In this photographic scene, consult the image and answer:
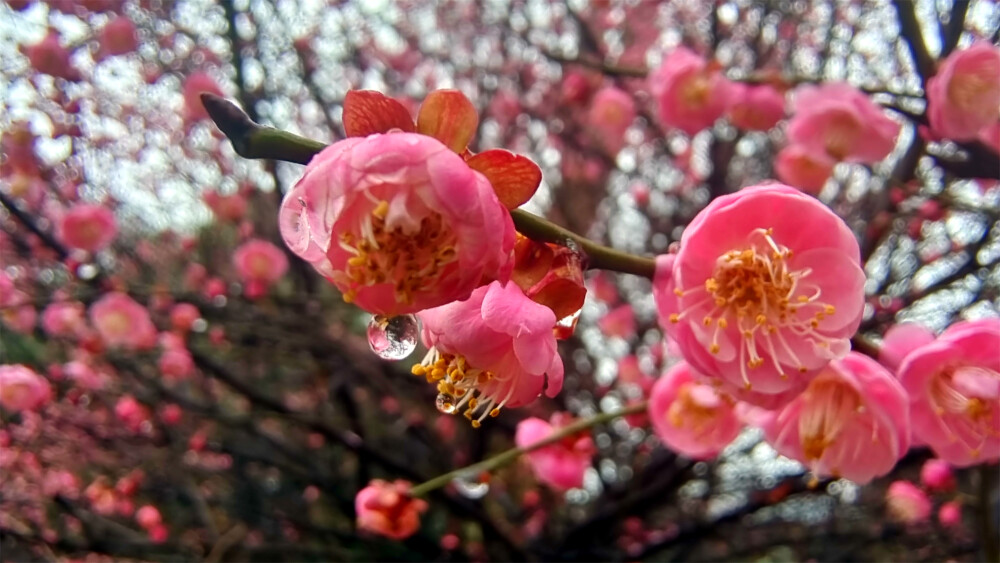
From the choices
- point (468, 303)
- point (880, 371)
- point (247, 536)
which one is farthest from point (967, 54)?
point (247, 536)

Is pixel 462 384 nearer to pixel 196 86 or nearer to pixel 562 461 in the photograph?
pixel 562 461

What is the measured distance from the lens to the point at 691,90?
2.54m

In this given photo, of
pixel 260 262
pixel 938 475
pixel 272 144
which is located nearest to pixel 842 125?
pixel 938 475

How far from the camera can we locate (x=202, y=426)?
13.2 ft

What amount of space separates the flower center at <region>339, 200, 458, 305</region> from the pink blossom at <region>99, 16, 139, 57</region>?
Answer: 259cm

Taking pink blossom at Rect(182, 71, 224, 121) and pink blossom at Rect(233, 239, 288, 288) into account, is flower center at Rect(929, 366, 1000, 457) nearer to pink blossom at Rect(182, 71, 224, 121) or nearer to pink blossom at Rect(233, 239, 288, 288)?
pink blossom at Rect(182, 71, 224, 121)

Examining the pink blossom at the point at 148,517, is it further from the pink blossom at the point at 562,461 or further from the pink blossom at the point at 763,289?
the pink blossom at the point at 763,289

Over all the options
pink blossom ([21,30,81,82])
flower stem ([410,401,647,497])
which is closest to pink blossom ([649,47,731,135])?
flower stem ([410,401,647,497])

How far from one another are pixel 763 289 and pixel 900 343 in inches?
11.5

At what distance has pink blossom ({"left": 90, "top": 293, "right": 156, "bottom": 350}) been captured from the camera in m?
2.93

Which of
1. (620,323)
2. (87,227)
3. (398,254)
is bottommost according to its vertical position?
(620,323)

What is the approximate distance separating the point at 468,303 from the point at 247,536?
3.50m

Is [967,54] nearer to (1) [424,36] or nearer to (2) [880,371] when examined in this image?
(2) [880,371]

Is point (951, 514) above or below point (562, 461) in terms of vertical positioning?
below
